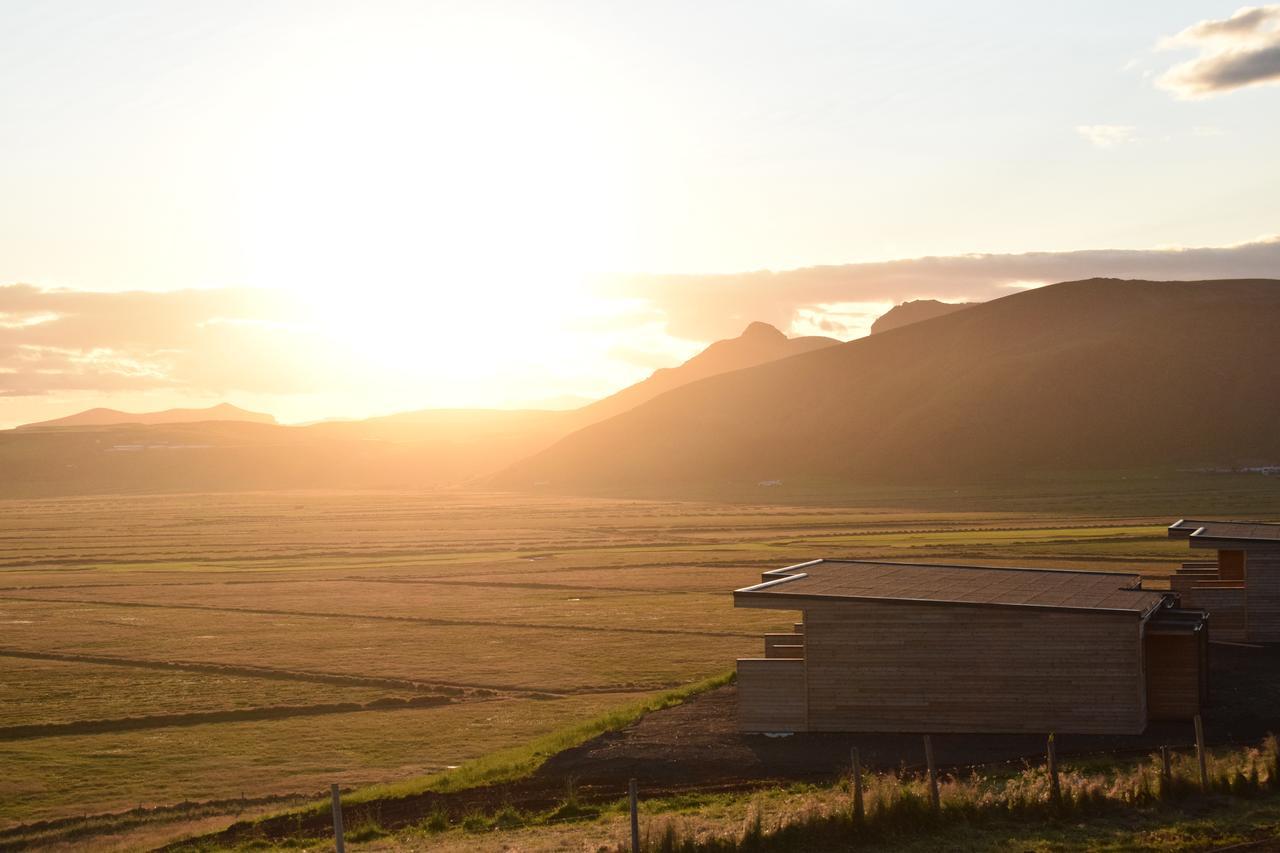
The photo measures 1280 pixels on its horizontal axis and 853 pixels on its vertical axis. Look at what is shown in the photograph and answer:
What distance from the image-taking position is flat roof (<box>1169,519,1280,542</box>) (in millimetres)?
44031

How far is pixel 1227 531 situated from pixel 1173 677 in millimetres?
16690

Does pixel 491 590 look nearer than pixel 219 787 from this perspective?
No

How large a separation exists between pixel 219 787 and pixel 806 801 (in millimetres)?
16773

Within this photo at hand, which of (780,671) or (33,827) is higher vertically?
(780,671)

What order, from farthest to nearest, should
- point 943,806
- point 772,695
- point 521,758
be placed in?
point 772,695 < point 521,758 < point 943,806

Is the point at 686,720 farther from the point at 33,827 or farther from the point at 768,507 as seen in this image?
the point at 768,507

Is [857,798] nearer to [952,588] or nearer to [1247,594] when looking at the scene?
[952,588]

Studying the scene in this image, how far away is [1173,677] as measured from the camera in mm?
32469

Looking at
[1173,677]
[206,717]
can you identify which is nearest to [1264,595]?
[1173,677]

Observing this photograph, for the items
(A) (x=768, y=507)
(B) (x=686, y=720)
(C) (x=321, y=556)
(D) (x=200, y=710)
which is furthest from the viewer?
(A) (x=768, y=507)

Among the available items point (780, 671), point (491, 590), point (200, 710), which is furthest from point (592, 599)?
point (780, 671)

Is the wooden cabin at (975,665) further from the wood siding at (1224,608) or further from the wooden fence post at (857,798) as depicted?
the wooden fence post at (857,798)

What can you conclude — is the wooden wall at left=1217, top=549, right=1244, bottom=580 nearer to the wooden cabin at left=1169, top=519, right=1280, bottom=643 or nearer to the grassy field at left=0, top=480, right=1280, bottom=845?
the wooden cabin at left=1169, top=519, right=1280, bottom=643

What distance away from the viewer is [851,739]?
1272 inches
